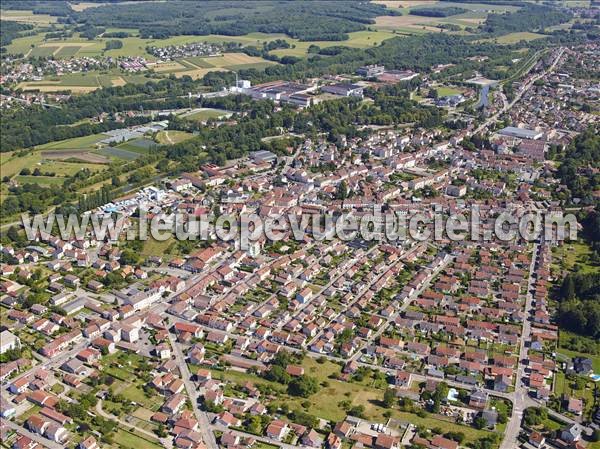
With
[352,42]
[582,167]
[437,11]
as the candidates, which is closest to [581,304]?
[582,167]

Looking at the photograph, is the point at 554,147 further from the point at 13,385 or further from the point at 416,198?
the point at 13,385

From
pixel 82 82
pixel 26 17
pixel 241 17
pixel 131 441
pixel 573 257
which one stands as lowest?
pixel 131 441

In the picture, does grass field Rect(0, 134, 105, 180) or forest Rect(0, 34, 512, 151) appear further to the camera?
forest Rect(0, 34, 512, 151)

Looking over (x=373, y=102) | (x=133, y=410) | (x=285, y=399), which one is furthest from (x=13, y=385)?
(x=373, y=102)

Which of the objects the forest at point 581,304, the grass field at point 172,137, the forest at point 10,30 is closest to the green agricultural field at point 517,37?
the grass field at point 172,137

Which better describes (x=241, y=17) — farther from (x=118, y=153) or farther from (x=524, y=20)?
(x=118, y=153)

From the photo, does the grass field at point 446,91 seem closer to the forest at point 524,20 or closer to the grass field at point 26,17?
the forest at point 524,20

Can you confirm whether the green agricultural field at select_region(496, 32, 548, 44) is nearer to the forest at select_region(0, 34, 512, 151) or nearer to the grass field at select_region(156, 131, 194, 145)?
the forest at select_region(0, 34, 512, 151)

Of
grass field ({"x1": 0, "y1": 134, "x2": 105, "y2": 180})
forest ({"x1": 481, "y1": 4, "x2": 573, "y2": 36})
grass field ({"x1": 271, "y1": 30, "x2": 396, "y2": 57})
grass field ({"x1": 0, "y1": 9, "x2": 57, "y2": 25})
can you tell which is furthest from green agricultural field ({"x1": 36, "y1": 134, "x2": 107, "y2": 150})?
grass field ({"x1": 0, "y1": 9, "x2": 57, "y2": 25})
